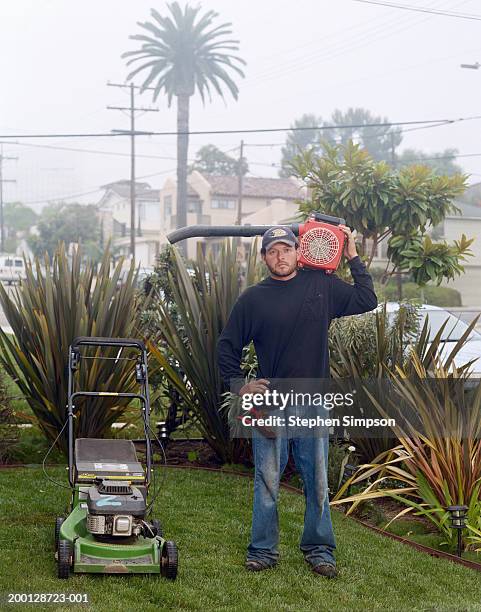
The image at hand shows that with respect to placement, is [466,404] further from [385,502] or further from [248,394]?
[248,394]

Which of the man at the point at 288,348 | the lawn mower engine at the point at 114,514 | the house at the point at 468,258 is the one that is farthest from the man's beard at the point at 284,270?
the house at the point at 468,258

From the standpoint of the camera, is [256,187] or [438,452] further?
[256,187]

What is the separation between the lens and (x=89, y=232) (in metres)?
80.4

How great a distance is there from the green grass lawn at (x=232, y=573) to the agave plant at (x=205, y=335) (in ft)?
4.04

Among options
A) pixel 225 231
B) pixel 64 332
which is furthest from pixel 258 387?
pixel 64 332

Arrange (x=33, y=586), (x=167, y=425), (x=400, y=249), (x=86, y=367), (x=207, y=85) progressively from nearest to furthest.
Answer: (x=33, y=586), (x=86, y=367), (x=167, y=425), (x=400, y=249), (x=207, y=85)

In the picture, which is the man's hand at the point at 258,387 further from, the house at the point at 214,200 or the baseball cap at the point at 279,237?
the house at the point at 214,200

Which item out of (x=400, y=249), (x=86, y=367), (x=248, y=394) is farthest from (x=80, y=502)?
(x=400, y=249)

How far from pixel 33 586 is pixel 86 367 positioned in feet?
10.3

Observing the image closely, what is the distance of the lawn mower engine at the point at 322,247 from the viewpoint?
558 cm

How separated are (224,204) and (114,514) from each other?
211ft

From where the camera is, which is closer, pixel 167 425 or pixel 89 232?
pixel 167 425

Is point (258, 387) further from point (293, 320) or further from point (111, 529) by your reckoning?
point (111, 529)

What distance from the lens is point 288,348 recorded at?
5449 mm
